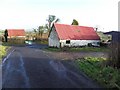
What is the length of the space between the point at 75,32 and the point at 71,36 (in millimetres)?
2998

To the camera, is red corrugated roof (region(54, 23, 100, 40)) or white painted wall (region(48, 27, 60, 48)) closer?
white painted wall (region(48, 27, 60, 48))

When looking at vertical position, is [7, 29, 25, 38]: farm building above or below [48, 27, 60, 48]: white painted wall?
above

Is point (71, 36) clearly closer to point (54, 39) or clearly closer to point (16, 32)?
point (54, 39)

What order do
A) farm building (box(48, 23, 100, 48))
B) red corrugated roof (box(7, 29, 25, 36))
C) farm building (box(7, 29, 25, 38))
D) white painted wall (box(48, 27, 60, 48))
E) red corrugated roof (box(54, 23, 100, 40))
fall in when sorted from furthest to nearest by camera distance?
red corrugated roof (box(7, 29, 25, 36)) < farm building (box(7, 29, 25, 38)) < red corrugated roof (box(54, 23, 100, 40)) < white painted wall (box(48, 27, 60, 48)) < farm building (box(48, 23, 100, 48))

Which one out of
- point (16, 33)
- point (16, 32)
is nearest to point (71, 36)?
point (16, 33)

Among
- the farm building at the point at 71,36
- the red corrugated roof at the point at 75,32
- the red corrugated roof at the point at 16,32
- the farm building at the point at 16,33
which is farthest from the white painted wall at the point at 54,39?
the red corrugated roof at the point at 16,32

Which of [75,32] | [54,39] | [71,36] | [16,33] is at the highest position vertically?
[16,33]

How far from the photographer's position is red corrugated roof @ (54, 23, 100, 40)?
49.9 meters

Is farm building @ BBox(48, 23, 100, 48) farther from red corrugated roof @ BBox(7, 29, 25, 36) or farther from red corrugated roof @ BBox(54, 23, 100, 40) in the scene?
red corrugated roof @ BBox(7, 29, 25, 36)

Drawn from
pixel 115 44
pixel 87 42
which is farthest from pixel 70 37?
pixel 115 44

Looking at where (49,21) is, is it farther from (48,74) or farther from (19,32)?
(48,74)

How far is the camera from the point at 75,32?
53.2 m

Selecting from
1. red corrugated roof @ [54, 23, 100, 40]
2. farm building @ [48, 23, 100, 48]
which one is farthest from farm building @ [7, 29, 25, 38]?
farm building @ [48, 23, 100, 48]

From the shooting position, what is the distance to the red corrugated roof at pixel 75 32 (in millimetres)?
49906
